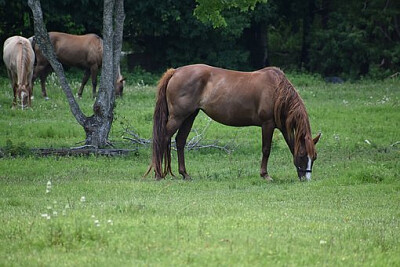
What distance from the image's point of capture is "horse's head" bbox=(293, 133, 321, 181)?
13.5 m

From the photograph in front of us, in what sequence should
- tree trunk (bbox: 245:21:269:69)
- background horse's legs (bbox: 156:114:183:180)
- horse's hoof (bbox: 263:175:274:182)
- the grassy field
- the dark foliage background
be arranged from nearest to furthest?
the grassy field → horse's hoof (bbox: 263:175:274:182) → background horse's legs (bbox: 156:114:183:180) → the dark foliage background → tree trunk (bbox: 245:21:269:69)

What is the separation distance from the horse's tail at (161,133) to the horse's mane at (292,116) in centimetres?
180

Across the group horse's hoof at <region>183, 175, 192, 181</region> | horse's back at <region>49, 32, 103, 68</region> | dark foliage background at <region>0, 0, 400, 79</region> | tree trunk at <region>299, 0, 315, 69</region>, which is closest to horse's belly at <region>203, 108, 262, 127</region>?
horse's hoof at <region>183, 175, 192, 181</region>

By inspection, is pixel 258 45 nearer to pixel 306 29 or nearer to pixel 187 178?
pixel 306 29

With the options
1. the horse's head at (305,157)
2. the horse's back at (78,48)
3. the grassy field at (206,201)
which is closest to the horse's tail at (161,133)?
the grassy field at (206,201)

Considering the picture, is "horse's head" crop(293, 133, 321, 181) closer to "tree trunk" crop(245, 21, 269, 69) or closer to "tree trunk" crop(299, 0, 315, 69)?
"tree trunk" crop(245, 21, 269, 69)

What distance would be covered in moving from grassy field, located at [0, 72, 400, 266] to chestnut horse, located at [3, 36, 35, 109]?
1.65 feet

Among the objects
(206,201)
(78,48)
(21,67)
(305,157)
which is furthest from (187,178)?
(78,48)

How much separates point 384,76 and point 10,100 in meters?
15.1

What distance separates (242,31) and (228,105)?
19.2 metres

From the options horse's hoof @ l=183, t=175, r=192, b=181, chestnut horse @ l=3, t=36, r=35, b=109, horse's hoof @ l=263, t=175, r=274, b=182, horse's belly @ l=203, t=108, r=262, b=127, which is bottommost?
chestnut horse @ l=3, t=36, r=35, b=109

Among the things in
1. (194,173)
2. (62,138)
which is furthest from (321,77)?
(194,173)

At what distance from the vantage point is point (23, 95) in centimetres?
2127

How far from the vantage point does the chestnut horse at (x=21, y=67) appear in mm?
21297
